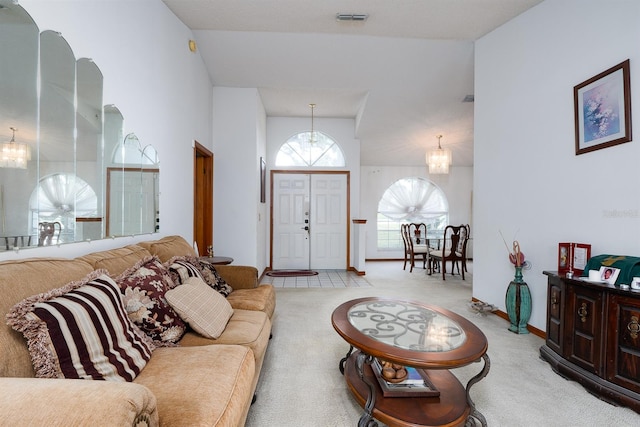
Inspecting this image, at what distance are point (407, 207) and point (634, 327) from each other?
5817 mm

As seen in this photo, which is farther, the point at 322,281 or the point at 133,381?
the point at 322,281

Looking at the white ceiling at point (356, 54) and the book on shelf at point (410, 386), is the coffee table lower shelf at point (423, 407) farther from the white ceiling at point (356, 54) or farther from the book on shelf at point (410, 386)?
the white ceiling at point (356, 54)

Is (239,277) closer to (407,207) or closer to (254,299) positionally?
(254,299)

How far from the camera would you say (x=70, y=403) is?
0.70 metres

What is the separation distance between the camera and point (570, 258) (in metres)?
2.40

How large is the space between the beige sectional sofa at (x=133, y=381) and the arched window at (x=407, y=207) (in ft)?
19.2

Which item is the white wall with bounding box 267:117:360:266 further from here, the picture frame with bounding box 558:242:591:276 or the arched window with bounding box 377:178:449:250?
the picture frame with bounding box 558:242:591:276

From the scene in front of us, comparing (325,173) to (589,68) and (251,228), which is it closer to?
(251,228)

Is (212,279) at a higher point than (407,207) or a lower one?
lower

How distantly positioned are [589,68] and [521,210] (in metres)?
1.30

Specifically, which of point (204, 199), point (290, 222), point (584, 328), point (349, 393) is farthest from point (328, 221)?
point (584, 328)

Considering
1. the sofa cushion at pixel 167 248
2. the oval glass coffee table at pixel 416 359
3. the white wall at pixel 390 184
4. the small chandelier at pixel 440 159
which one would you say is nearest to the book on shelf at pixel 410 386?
the oval glass coffee table at pixel 416 359

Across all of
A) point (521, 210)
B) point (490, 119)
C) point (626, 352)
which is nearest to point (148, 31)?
point (490, 119)

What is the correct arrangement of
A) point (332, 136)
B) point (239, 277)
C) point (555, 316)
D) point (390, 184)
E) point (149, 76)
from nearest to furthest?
1. point (555, 316)
2. point (149, 76)
3. point (239, 277)
4. point (332, 136)
5. point (390, 184)
